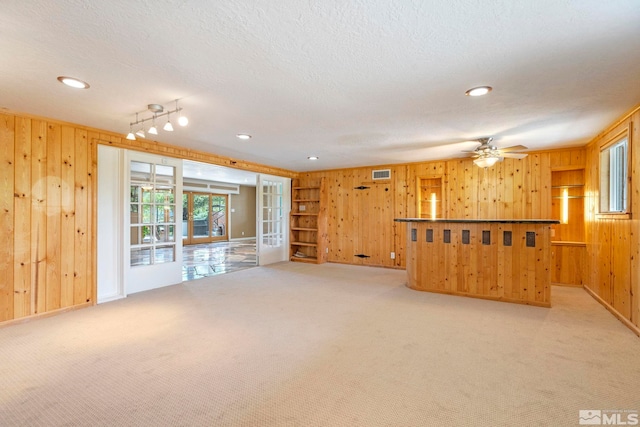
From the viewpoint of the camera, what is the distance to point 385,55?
2057 millimetres

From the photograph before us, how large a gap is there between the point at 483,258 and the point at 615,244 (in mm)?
1403

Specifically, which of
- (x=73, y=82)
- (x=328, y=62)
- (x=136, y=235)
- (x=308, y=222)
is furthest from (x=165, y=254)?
(x=328, y=62)

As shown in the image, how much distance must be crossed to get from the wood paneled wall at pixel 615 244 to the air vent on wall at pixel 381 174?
331 centimetres

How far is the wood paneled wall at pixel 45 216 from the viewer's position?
124 inches

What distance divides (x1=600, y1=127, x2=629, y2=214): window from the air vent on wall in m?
3.42

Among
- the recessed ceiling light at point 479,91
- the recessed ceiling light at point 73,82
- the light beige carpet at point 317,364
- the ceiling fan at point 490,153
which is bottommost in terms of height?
the light beige carpet at point 317,364

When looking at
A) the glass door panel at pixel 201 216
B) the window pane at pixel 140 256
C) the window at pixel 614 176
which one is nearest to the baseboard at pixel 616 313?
the window at pixel 614 176

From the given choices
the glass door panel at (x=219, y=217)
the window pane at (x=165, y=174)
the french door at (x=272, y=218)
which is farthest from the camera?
the glass door panel at (x=219, y=217)

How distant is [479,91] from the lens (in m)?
2.66

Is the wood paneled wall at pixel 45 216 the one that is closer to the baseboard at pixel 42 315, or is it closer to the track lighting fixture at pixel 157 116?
the baseboard at pixel 42 315

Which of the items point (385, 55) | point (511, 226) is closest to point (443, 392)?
point (385, 55)

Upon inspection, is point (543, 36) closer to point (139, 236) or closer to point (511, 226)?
point (511, 226)

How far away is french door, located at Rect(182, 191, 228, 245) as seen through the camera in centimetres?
1052

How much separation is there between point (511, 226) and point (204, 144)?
461 cm
